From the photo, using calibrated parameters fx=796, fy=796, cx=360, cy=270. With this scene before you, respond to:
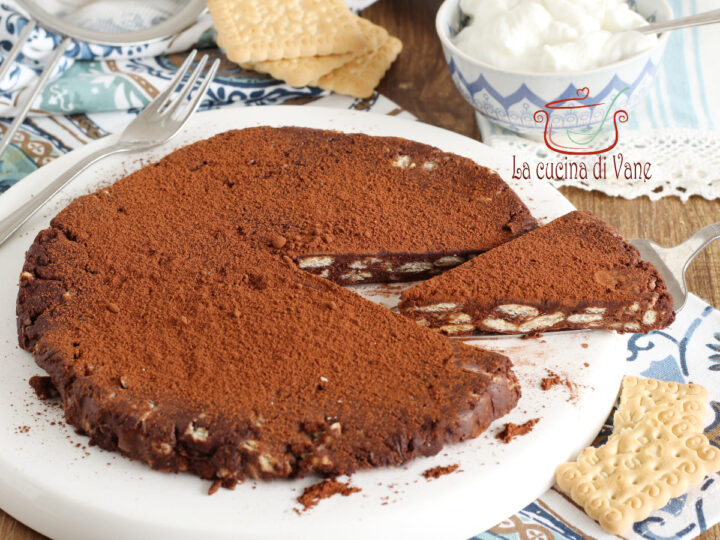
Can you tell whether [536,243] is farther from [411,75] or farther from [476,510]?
[411,75]

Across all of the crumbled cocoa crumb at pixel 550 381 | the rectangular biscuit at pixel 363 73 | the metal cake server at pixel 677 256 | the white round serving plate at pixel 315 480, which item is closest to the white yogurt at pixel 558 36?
the rectangular biscuit at pixel 363 73

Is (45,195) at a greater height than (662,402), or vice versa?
(45,195)

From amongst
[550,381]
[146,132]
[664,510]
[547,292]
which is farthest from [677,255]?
[146,132]

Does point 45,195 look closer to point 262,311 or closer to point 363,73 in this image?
point 262,311

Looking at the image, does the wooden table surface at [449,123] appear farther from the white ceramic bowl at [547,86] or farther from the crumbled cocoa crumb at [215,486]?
the crumbled cocoa crumb at [215,486]

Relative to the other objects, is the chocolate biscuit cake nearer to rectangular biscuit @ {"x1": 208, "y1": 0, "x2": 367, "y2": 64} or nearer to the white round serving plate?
the white round serving plate

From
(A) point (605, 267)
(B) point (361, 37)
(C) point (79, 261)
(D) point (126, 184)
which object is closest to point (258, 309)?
(C) point (79, 261)

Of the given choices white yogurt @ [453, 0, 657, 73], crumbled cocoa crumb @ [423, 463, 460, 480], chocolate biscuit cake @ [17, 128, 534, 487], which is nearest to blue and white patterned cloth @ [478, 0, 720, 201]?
white yogurt @ [453, 0, 657, 73]
